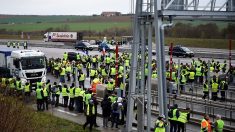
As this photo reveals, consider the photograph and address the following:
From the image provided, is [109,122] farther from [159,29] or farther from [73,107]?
[159,29]

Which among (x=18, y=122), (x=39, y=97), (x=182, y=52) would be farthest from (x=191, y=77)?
(x=182, y=52)

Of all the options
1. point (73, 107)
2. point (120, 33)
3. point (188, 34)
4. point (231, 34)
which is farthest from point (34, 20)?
point (73, 107)

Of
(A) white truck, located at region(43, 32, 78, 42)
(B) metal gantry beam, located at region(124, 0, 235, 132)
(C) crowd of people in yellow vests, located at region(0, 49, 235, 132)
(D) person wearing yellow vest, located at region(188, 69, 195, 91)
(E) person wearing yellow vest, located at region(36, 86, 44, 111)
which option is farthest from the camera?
(A) white truck, located at region(43, 32, 78, 42)

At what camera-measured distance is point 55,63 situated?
113 feet

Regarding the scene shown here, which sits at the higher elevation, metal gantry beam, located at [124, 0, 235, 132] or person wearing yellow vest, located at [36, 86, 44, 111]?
metal gantry beam, located at [124, 0, 235, 132]

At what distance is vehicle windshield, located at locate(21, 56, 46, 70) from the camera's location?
2792 cm

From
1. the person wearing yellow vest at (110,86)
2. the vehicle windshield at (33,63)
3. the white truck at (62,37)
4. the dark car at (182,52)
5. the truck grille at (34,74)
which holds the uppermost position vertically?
the white truck at (62,37)

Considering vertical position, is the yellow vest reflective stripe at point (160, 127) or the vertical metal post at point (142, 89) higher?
the vertical metal post at point (142, 89)

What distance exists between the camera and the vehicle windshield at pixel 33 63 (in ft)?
91.6

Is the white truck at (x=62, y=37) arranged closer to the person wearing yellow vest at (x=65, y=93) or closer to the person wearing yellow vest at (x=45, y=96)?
the person wearing yellow vest at (x=45, y=96)

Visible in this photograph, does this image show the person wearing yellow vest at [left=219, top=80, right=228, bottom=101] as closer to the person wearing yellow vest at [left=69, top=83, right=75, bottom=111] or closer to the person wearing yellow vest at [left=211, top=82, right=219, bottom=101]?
the person wearing yellow vest at [left=211, top=82, right=219, bottom=101]

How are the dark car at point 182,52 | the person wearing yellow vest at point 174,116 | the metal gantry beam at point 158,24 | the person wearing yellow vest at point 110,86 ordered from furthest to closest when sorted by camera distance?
the dark car at point 182,52 → the person wearing yellow vest at point 110,86 → the person wearing yellow vest at point 174,116 → the metal gantry beam at point 158,24

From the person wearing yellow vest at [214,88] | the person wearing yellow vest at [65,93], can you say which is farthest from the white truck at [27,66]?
the person wearing yellow vest at [214,88]

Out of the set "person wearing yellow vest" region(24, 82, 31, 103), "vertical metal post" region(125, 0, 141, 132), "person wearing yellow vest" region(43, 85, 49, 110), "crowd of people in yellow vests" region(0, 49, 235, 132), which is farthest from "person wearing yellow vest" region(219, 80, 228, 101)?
"person wearing yellow vest" region(24, 82, 31, 103)
